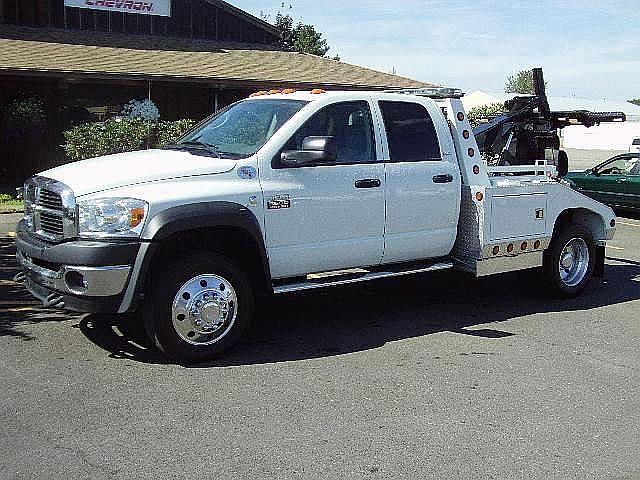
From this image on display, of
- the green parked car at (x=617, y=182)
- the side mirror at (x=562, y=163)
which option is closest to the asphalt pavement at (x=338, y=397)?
the side mirror at (x=562, y=163)

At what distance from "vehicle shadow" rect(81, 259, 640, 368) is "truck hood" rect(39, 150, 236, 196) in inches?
52.5

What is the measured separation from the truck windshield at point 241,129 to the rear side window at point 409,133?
84 centimetres

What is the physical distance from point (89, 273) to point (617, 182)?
41.5 feet

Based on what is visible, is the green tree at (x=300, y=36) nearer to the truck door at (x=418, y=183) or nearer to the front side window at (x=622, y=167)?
the front side window at (x=622, y=167)

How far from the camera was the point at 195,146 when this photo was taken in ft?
22.3

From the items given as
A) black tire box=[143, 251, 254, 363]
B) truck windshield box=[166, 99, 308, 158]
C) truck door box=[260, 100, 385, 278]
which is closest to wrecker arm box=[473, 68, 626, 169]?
truck door box=[260, 100, 385, 278]

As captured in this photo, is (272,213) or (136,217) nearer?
(136,217)

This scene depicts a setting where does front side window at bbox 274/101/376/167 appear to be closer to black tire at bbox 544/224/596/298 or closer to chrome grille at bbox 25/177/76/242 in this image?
chrome grille at bbox 25/177/76/242

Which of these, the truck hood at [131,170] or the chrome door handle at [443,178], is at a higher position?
the truck hood at [131,170]

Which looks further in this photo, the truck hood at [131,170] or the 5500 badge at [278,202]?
the 5500 badge at [278,202]

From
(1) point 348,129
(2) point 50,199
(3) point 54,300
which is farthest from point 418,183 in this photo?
(3) point 54,300

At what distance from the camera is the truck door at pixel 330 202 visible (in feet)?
20.2

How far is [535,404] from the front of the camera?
517cm

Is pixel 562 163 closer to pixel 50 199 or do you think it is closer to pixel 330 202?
pixel 330 202
